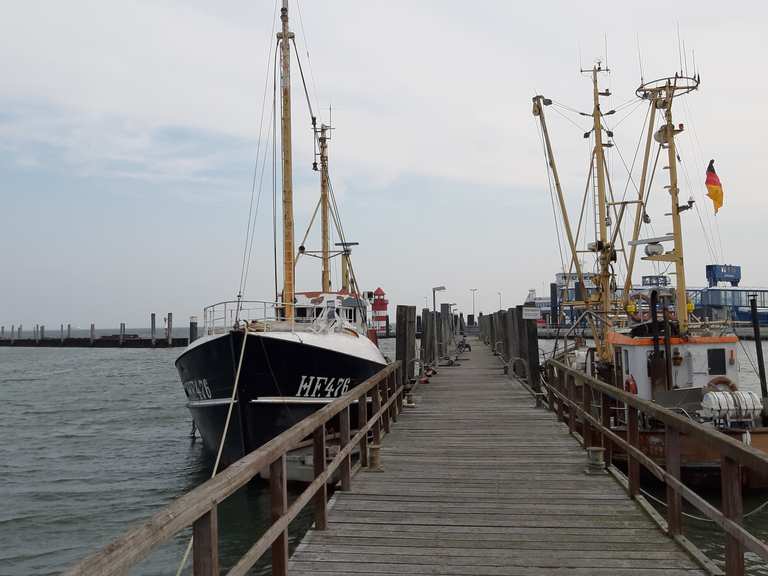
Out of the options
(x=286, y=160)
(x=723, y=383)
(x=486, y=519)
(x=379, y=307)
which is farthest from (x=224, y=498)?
(x=379, y=307)

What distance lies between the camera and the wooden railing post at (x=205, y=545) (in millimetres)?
3156

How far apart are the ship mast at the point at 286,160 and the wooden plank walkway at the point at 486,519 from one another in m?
6.82

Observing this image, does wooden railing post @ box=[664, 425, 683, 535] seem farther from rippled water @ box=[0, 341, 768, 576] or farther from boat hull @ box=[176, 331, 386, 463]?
boat hull @ box=[176, 331, 386, 463]

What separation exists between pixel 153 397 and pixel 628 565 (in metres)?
33.2

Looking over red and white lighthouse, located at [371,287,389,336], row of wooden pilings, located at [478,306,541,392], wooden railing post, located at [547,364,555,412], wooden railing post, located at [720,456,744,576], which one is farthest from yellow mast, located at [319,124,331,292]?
wooden railing post, located at [720,456,744,576]

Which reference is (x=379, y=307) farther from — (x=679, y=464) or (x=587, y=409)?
(x=679, y=464)

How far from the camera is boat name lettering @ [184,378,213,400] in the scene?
534 inches

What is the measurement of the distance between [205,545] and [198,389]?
11204mm

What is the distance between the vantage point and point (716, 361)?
1332cm

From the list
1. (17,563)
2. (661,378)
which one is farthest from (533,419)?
(17,563)

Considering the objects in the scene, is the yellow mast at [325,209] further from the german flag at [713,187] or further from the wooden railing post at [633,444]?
the wooden railing post at [633,444]

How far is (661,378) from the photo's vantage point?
1327cm

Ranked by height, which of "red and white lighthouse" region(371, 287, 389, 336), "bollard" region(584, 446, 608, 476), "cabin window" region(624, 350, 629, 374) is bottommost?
"bollard" region(584, 446, 608, 476)

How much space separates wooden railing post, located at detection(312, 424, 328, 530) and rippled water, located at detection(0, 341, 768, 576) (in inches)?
160
